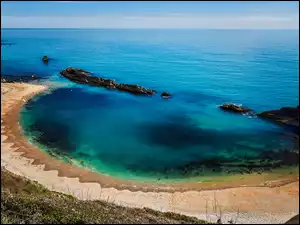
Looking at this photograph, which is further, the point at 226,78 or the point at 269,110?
the point at 226,78

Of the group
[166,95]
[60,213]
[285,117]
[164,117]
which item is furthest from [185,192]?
[166,95]

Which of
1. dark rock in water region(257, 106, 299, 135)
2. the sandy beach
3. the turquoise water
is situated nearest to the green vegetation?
the sandy beach

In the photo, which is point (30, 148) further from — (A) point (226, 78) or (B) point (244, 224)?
(A) point (226, 78)


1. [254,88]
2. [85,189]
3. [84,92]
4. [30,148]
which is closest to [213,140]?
[85,189]

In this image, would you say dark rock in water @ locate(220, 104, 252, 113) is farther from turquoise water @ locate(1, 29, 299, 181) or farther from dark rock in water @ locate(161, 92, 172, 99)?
dark rock in water @ locate(161, 92, 172, 99)

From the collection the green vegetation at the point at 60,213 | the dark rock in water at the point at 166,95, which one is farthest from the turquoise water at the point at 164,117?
the green vegetation at the point at 60,213

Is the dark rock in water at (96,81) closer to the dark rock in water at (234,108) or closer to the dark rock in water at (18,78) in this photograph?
the dark rock in water at (18,78)

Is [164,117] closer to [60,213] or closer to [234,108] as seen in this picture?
[234,108]
